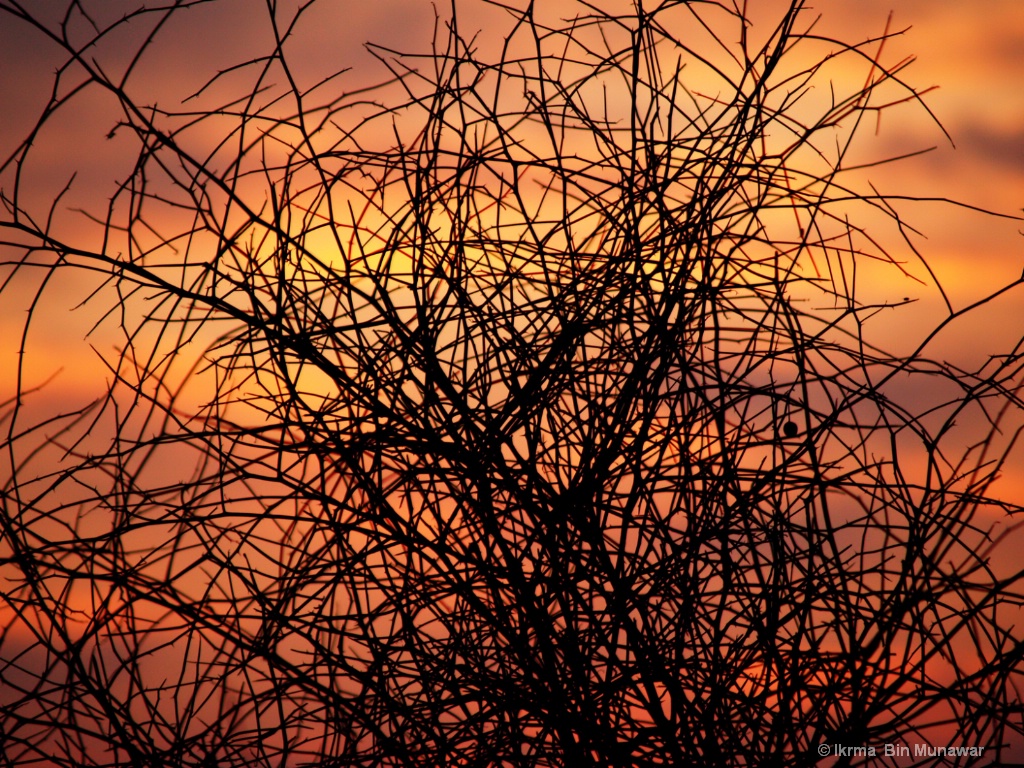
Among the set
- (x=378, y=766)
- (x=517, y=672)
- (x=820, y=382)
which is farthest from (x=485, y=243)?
(x=378, y=766)

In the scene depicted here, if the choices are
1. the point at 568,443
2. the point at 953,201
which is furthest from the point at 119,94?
the point at 953,201

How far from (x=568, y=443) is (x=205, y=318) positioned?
610 mm

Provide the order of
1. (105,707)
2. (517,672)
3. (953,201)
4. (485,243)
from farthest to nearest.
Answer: (485,243) → (953,201) → (517,672) → (105,707)

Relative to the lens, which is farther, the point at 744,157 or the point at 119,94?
the point at 744,157

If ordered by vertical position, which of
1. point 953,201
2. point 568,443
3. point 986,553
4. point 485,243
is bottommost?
point 986,553

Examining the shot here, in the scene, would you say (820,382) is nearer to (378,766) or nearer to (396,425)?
(396,425)

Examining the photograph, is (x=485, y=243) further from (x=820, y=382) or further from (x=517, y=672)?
(x=517, y=672)

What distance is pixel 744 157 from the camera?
1.67 metres

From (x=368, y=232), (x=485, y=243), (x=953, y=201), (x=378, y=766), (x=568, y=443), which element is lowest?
(x=378, y=766)

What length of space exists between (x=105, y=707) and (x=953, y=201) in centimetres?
149

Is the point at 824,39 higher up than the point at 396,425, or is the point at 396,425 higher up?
the point at 824,39

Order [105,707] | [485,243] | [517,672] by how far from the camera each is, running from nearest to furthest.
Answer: [105,707]
[517,672]
[485,243]

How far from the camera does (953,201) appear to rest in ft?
5.65

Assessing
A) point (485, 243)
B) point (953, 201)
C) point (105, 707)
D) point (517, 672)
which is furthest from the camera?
point (485, 243)
